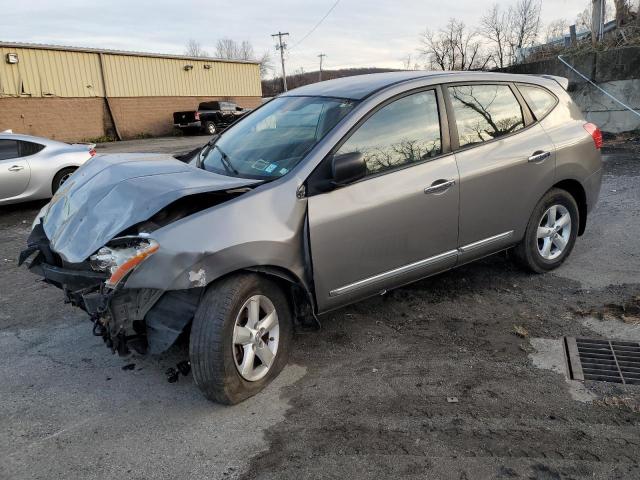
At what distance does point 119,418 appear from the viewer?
313cm

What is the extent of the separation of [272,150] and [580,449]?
257 cm

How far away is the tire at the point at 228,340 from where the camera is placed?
299cm

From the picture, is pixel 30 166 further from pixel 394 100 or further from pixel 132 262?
pixel 394 100

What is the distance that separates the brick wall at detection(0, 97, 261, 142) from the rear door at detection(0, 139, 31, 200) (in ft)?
59.5

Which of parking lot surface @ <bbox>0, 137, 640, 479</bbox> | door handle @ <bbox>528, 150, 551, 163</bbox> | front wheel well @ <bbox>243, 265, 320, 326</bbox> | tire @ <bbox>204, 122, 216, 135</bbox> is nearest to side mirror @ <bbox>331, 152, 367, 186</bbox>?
front wheel well @ <bbox>243, 265, 320, 326</bbox>

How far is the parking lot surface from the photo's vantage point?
8.76 ft

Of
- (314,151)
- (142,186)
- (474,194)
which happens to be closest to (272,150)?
(314,151)

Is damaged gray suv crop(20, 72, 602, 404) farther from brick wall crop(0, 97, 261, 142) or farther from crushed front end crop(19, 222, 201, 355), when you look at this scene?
brick wall crop(0, 97, 261, 142)

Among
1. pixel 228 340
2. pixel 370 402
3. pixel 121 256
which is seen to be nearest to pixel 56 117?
pixel 121 256

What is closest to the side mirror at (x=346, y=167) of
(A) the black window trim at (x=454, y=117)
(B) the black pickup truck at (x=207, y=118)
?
(A) the black window trim at (x=454, y=117)

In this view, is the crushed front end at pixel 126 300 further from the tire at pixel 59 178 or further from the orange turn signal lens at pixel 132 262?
the tire at pixel 59 178

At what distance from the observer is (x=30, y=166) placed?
8.52 m

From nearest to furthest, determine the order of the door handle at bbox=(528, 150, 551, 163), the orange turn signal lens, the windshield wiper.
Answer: the orange turn signal lens, the windshield wiper, the door handle at bbox=(528, 150, 551, 163)

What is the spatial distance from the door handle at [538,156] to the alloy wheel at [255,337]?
2.55 m
